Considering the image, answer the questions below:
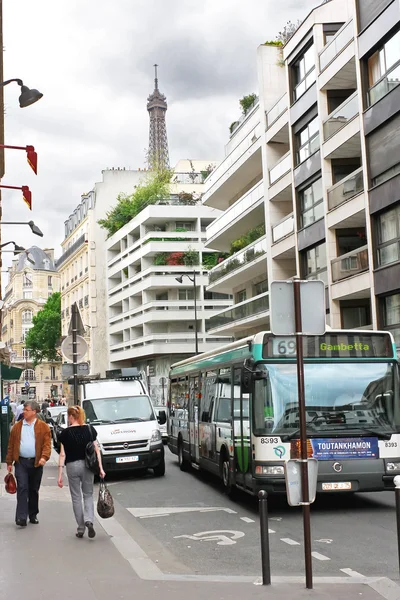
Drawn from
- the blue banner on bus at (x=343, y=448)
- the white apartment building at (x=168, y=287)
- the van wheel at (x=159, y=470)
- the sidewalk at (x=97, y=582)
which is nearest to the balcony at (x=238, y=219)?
the white apartment building at (x=168, y=287)

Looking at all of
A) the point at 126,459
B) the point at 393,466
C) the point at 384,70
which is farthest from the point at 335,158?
the point at 393,466

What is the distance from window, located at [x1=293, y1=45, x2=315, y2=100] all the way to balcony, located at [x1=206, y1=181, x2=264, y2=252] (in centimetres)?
611

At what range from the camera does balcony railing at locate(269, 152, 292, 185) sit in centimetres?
3917

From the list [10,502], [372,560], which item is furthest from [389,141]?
[372,560]

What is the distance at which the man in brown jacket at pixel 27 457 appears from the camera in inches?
456

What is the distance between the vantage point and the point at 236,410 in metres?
14.3

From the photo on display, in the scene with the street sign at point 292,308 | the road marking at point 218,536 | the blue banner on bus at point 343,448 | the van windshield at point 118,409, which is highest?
the street sign at point 292,308

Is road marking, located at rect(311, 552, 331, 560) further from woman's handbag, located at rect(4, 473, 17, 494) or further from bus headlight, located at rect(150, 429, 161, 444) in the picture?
bus headlight, located at rect(150, 429, 161, 444)

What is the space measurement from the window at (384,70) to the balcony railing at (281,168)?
8693 millimetres

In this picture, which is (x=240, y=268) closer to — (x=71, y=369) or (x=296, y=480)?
(x=71, y=369)

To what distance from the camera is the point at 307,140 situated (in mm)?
37188

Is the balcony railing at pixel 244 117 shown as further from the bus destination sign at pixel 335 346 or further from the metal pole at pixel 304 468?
the metal pole at pixel 304 468

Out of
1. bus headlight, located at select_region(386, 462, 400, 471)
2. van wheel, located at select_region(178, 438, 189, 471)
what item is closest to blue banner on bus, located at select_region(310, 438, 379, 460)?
bus headlight, located at select_region(386, 462, 400, 471)

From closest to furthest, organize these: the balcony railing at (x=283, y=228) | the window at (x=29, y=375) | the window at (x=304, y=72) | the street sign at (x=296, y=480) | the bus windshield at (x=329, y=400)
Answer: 1. the street sign at (x=296, y=480)
2. the bus windshield at (x=329, y=400)
3. the window at (x=304, y=72)
4. the balcony railing at (x=283, y=228)
5. the window at (x=29, y=375)
